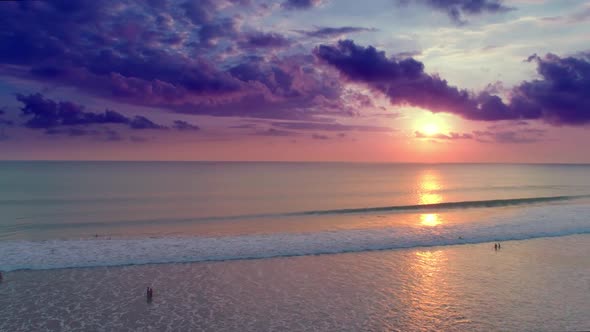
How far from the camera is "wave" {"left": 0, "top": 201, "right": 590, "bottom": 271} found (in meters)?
23.9

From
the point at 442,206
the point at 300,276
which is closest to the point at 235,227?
the point at 300,276

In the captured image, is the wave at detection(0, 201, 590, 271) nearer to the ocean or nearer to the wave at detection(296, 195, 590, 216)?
the ocean

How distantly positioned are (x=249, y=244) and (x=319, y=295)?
11.2m

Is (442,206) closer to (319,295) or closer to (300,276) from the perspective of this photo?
(300,276)

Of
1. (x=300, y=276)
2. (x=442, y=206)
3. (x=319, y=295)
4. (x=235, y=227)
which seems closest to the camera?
(x=319, y=295)

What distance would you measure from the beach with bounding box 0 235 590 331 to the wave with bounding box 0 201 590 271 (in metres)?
1.58

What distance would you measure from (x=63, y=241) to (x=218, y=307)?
19.4 m

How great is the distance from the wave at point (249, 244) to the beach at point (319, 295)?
158cm

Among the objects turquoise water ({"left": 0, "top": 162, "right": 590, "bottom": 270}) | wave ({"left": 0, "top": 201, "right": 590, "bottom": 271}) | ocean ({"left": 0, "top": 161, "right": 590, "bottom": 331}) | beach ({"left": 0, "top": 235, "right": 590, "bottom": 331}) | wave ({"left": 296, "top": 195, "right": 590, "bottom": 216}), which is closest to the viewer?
beach ({"left": 0, "top": 235, "right": 590, "bottom": 331})

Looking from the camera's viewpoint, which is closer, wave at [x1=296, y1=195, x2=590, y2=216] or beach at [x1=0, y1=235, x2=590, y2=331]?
beach at [x1=0, y1=235, x2=590, y2=331]

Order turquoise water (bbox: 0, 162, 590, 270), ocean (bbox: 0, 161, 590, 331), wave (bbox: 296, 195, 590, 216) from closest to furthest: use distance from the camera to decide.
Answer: ocean (bbox: 0, 161, 590, 331) → turquoise water (bbox: 0, 162, 590, 270) → wave (bbox: 296, 195, 590, 216)

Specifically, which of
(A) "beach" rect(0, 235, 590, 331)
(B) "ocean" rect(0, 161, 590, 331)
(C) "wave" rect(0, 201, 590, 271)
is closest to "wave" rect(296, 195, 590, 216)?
(B) "ocean" rect(0, 161, 590, 331)

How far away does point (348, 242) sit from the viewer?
28234 mm

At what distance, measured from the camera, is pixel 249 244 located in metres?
28.0
